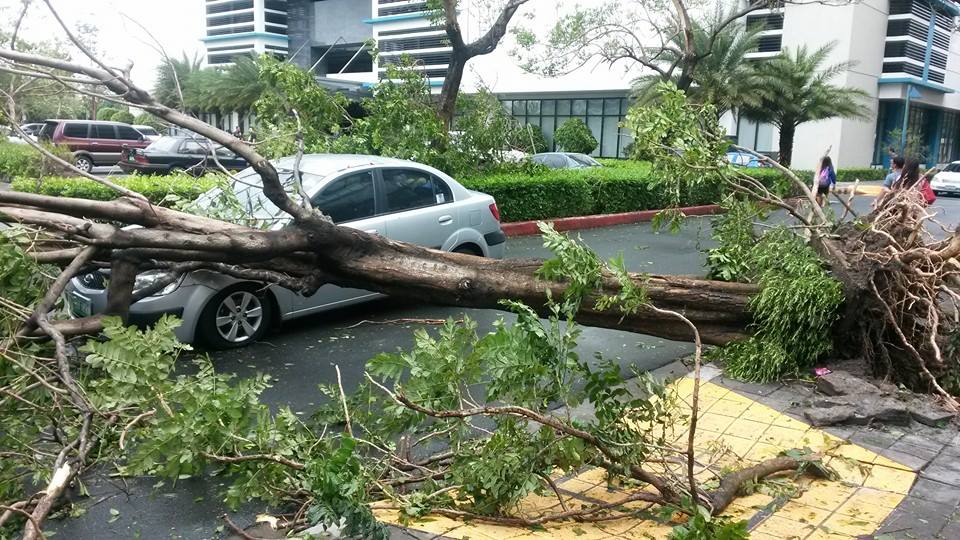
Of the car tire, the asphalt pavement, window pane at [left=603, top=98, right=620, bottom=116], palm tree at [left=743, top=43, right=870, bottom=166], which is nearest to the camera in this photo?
the asphalt pavement

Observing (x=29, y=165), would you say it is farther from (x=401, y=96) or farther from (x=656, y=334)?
(x=656, y=334)

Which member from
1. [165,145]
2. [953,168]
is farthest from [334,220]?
[953,168]

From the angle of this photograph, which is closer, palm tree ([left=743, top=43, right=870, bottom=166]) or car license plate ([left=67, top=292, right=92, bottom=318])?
car license plate ([left=67, top=292, right=92, bottom=318])

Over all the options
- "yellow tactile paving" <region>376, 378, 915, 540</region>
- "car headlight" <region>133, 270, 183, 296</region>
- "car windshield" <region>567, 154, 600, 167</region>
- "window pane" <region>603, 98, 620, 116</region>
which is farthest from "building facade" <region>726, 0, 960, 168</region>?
"car headlight" <region>133, 270, 183, 296</region>

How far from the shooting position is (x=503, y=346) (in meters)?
3.81

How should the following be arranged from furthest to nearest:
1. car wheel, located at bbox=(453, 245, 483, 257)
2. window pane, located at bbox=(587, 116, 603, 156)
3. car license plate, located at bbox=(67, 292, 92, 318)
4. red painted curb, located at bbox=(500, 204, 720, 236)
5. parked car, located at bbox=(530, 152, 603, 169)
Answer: window pane, located at bbox=(587, 116, 603, 156), parked car, located at bbox=(530, 152, 603, 169), red painted curb, located at bbox=(500, 204, 720, 236), car wheel, located at bbox=(453, 245, 483, 257), car license plate, located at bbox=(67, 292, 92, 318)

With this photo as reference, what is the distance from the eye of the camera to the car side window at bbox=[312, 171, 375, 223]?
7.52 m

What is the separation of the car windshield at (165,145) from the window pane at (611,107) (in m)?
22.8

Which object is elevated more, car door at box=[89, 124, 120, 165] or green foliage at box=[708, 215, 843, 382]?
car door at box=[89, 124, 120, 165]

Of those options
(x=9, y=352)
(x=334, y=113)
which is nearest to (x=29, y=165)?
(x=334, y=113)

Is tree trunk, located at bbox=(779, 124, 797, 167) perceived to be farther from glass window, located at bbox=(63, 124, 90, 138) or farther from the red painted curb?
glass window, located at bbox=(63, 124, 90, 138)

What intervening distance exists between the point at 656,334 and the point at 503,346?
228 centimetres

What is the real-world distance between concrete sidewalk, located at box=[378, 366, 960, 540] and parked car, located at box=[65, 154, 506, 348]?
3.08 m

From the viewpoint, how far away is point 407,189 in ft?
27.2
